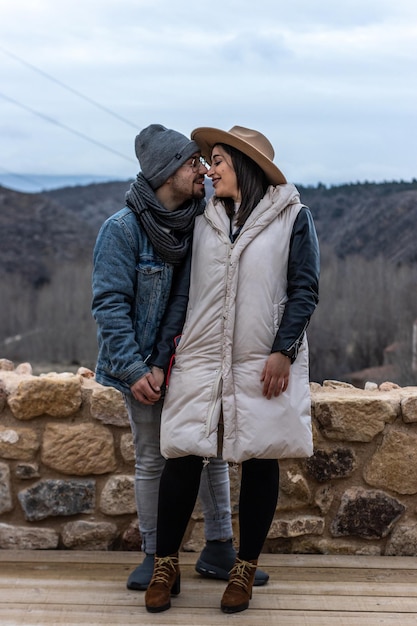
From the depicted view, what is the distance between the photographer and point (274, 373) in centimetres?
257

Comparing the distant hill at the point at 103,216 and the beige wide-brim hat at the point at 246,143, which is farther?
the distant hill at the point at 103,216

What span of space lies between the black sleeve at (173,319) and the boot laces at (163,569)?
536 millimetres

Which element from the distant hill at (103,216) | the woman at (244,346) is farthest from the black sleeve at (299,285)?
the distant hill at (103,216)

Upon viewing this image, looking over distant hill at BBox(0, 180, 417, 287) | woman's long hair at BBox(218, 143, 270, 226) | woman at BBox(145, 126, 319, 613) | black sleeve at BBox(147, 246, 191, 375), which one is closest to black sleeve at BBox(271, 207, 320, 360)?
woman at BBox(145, 126, 319, 613)

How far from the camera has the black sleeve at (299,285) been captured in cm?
257

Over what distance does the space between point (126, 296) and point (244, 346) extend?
0.36 meters

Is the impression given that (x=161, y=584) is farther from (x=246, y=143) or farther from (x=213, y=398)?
(x=246, y=143)

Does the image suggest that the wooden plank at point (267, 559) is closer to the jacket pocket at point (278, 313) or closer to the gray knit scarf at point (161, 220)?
the jacket pocket at point (278, 313)

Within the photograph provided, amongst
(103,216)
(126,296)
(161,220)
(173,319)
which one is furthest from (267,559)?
(103,216)

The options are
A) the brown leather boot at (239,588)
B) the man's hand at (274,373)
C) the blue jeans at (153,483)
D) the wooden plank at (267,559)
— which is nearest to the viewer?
the man's hand at (274,373)

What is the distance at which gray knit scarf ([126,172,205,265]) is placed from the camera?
265 cm

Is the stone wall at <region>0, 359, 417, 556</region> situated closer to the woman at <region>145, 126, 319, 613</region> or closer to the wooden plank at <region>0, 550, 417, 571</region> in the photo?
the wooden plank at <region>0, 550, 417, 571</region>

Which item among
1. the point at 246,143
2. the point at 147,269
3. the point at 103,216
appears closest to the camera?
the point at 246,143

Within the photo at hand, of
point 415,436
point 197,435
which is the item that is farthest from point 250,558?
point 415,436
